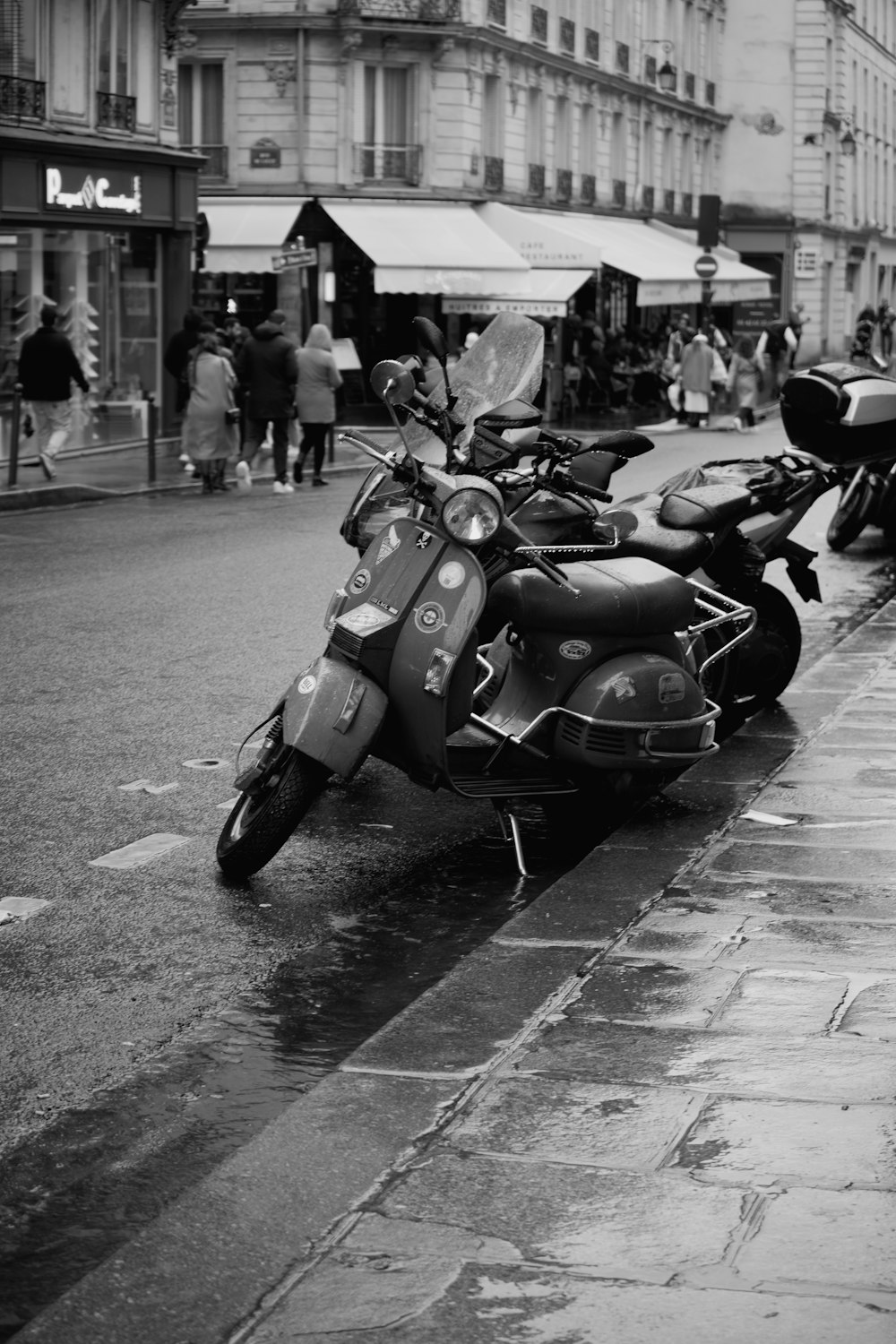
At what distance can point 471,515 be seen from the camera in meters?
5.60

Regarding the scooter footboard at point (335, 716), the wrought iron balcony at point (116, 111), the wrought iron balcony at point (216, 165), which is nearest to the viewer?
the scooter footboard at point (335, 716)

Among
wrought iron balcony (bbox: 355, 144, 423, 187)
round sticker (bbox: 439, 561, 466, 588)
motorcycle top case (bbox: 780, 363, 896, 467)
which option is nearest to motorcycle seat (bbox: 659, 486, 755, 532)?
motorcycle top case (bbox: 780, 363, 896, 467)

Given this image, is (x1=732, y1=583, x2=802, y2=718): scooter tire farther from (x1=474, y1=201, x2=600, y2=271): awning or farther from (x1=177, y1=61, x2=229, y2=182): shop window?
(x1=177, y1=61, x2=229, y2=182): shop window

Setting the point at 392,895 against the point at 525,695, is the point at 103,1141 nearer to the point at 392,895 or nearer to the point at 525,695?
the point at 392,895

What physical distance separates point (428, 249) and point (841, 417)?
1003 inches

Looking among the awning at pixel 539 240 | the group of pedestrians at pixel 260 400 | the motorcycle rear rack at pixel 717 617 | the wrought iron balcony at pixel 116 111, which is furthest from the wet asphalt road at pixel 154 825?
the awning at pixel 539 240

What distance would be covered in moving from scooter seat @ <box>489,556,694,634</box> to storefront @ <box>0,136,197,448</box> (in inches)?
642

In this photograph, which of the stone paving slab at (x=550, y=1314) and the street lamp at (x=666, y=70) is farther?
the street lamp at (x=666, y=70)

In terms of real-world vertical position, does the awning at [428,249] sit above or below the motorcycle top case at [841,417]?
above

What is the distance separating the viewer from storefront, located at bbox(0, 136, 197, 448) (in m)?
23.3

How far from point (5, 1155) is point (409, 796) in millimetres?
3266

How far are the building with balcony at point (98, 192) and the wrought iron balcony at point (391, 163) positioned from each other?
1002cm

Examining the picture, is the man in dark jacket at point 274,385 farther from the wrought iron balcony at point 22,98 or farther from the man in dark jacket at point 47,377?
the wrought iron balcony at point 22,98

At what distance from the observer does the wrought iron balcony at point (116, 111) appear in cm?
2514
